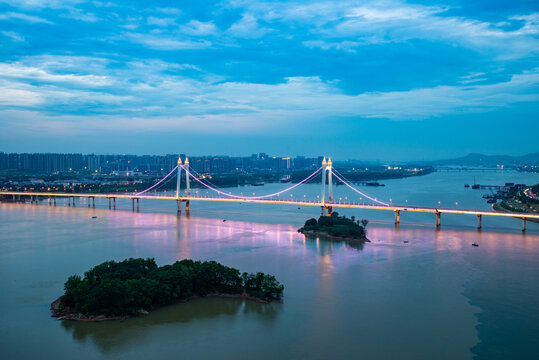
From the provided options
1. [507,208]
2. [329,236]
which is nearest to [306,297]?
[329,236]

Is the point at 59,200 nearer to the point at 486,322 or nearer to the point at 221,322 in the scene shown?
the point at 221,322

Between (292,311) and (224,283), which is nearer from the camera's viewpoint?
(292,311)

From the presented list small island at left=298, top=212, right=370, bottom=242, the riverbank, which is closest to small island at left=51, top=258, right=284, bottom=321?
small island at left=298, top=212, right=370, bottom=242

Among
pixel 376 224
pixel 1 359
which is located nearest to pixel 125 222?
pixel 376 224

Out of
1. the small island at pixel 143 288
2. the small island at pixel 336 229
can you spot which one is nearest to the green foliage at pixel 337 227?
the small island at pixel 336 229

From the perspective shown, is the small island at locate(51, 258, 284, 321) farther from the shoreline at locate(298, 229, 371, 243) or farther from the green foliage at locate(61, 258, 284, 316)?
the shoreline at locate(298, 229, 371, 243)

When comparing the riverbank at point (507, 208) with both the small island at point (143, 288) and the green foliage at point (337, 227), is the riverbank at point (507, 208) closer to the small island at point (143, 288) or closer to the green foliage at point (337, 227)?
the green foliage at point (337, 227)
